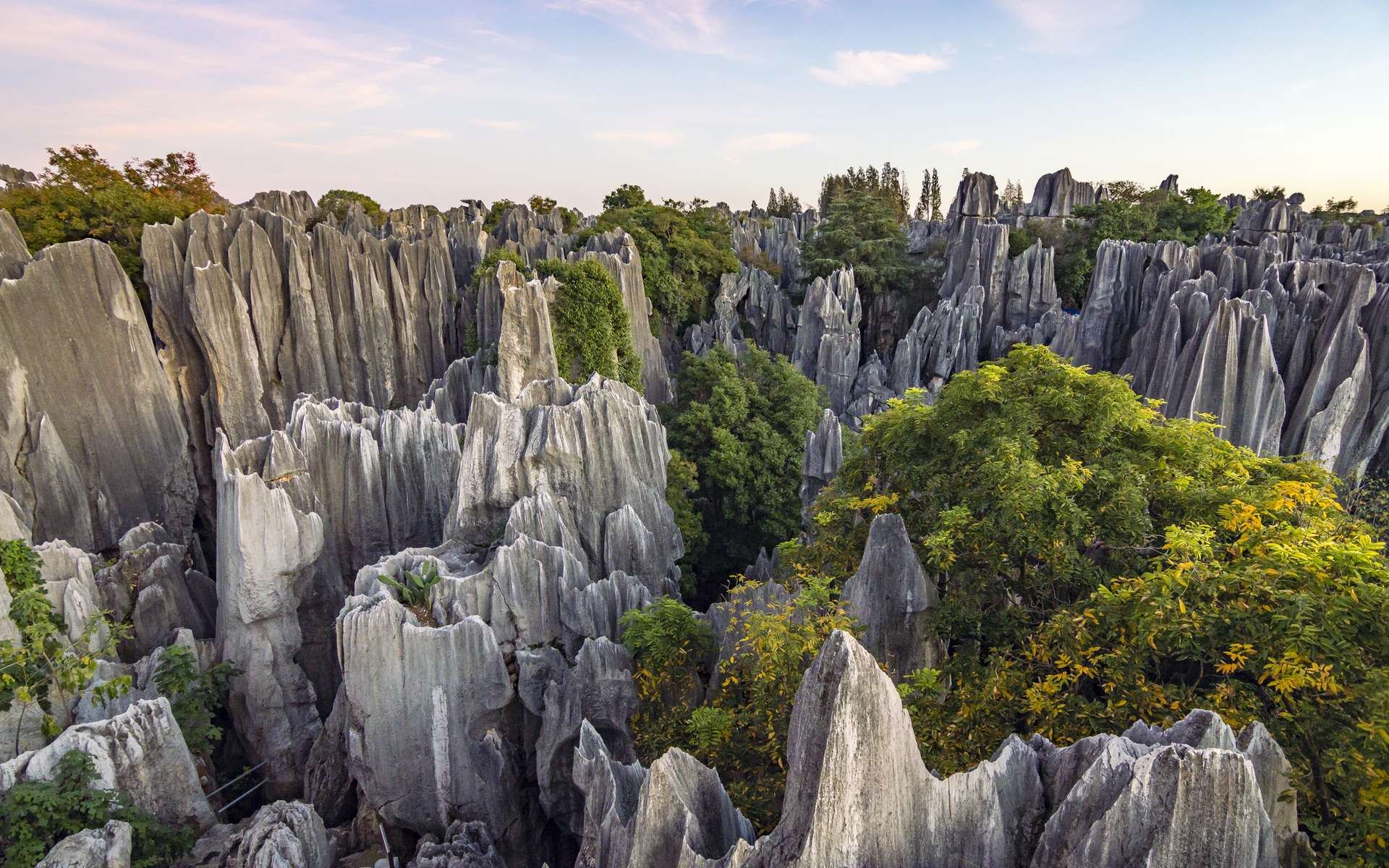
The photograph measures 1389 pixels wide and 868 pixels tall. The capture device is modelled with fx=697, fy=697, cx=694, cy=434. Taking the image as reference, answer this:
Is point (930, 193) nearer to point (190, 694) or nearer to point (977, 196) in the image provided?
point (977, 196)

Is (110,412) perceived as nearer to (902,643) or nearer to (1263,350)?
(902,643)

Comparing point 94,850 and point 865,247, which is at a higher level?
point 865,247

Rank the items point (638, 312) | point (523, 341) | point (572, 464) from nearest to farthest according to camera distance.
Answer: point (572, 464) → point (523, 341) → point (638, 312)

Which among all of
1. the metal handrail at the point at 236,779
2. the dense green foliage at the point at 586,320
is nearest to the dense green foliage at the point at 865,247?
the dense green foliage at the point at 586,320

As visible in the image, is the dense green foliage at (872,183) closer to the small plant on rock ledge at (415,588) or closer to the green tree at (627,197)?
the green tree at (627,197)

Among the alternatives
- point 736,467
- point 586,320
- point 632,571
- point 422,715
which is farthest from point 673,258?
point 422,715
